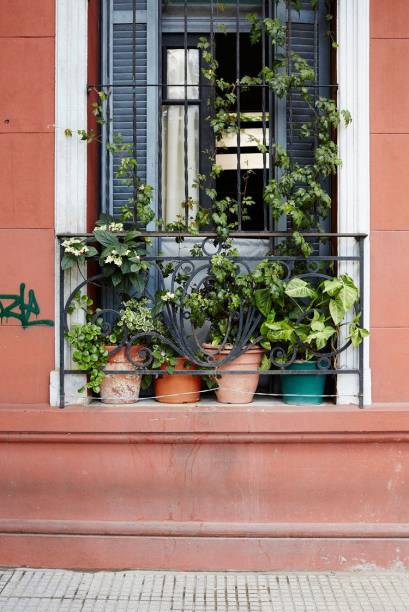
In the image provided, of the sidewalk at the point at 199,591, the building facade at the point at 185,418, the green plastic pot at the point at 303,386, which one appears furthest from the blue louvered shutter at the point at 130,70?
the sidewalk at the point at 199,591

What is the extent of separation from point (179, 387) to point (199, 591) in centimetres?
120

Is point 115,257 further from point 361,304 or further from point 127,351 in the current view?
point 361,304

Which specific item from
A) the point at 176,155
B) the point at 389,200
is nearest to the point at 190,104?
the point at 176,155

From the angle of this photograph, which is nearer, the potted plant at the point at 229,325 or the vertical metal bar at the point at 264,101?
the potted plant at the point at 229,325

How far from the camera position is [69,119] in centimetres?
470

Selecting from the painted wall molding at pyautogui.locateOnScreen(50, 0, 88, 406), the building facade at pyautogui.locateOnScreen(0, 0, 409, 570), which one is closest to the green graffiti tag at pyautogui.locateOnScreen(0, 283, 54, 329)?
the building facade at pyautogui.locateOnScreen(0, 0, 409, 570)

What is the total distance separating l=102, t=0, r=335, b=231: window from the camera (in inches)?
199

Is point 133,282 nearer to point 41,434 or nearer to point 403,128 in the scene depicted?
point 41,434

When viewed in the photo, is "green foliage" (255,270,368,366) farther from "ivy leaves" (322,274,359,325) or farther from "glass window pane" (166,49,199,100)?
"glass window pane" (166,49,199,100)

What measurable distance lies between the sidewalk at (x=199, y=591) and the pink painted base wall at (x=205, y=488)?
0.08 meters

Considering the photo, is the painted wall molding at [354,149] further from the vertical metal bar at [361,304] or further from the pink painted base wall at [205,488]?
the pink painted base wall at [205,488]

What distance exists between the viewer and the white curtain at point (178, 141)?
5.12 m

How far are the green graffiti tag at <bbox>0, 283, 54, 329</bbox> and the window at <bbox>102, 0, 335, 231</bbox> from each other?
0.83 m

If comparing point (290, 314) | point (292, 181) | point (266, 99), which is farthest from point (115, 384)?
point (266, 99)
